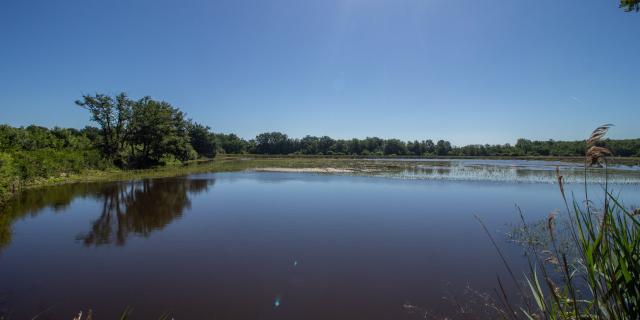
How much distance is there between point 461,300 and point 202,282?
18.3 ft

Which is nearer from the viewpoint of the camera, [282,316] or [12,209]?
[282,316]

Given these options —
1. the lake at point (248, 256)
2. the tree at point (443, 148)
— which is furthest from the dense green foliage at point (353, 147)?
the lake at point (248, 256)

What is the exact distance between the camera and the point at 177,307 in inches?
241

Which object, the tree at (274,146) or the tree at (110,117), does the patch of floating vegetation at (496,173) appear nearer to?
the tree at (110,117)

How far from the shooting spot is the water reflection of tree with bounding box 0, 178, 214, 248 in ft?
36.4

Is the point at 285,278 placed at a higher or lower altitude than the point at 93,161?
lower

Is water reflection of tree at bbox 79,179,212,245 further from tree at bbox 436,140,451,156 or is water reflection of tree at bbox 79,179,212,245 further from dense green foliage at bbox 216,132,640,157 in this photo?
tree at bbox 436,140,451,156

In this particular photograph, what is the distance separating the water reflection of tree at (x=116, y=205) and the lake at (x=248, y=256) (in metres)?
0.07

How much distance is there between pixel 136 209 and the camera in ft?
48.4

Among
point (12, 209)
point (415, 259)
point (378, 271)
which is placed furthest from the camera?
point (12, 209)

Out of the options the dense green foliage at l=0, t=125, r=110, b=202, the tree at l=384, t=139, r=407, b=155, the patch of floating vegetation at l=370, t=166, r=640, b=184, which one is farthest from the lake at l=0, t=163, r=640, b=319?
the tree at l=384, t=139, r=407, b=155

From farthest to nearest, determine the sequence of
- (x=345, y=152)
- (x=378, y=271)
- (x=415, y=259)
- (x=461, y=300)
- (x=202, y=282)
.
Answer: (x=345, y=152)
(x=415, y=259)
(x=378, y=271)
(x=202, y=282)
(x=461, y=300)

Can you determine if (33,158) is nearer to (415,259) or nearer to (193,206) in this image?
(193,206)

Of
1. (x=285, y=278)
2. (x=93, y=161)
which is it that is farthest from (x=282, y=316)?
(x=93, y=161)
